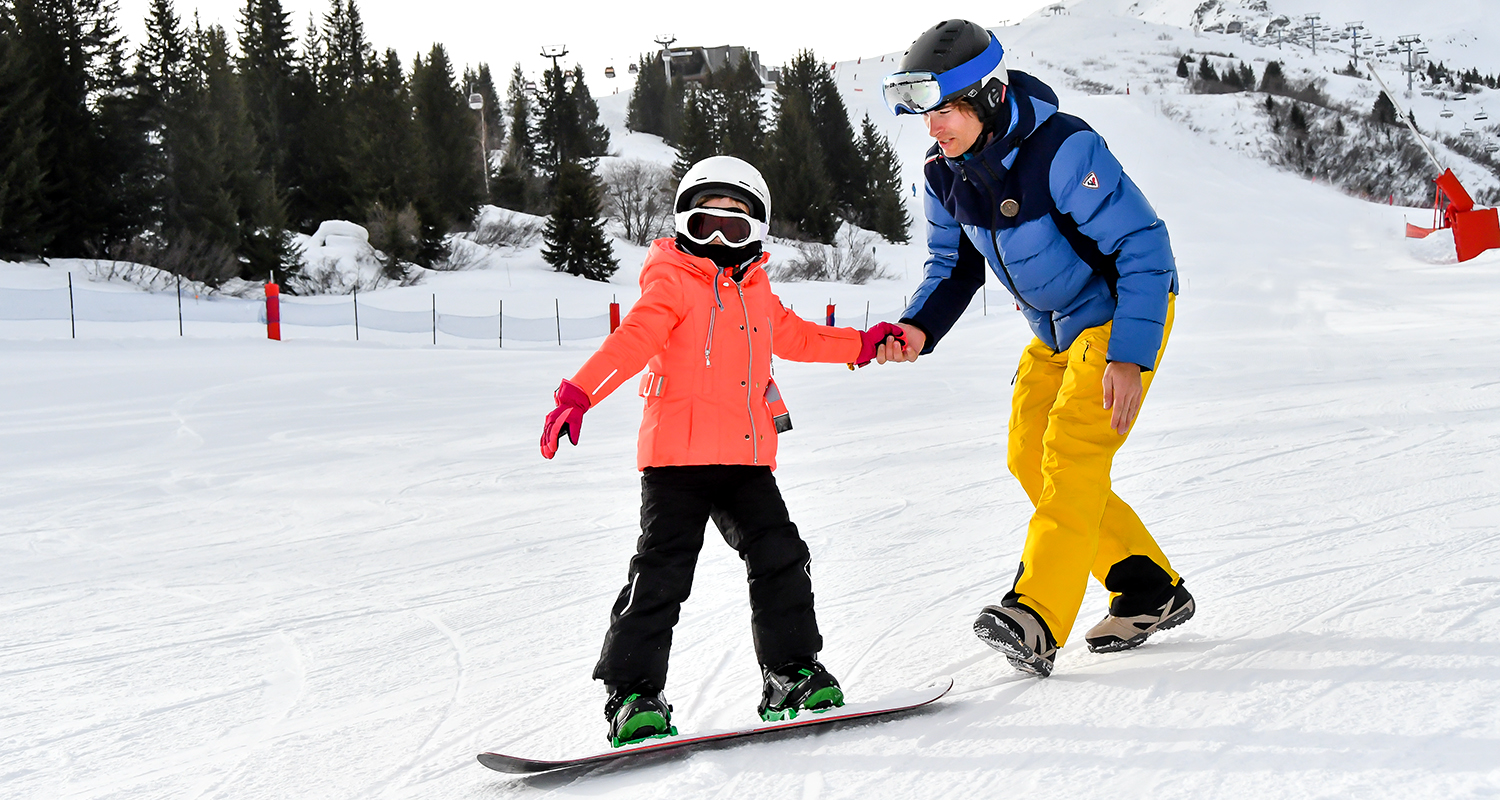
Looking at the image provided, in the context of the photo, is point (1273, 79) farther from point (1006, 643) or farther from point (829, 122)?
point (1006, 643)

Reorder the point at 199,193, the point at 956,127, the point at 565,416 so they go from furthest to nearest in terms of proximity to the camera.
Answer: the point at 199,193 → the point at 956,127 → the point at 565,416

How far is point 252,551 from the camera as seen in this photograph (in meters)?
4.79

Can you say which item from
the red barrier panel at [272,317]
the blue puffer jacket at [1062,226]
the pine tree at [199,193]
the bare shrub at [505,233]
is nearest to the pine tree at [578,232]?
the bare shrub at [505,233]

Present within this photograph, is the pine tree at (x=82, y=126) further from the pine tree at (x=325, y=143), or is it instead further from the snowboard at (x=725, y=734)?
the snowboard at (x=725, y=734)

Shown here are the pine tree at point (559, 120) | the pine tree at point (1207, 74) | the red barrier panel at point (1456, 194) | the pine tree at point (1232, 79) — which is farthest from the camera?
the pine tree at point (1207, 74)

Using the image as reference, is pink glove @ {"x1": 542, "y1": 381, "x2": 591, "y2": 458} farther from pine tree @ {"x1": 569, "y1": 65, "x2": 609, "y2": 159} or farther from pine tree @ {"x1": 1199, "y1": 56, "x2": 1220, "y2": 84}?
pine tree @ {"x1": 1199, "y1": 56, "x2": 1220, "y2": 84}

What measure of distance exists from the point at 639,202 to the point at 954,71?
38299 mm

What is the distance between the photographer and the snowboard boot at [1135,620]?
9.21ft

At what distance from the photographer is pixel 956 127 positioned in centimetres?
266

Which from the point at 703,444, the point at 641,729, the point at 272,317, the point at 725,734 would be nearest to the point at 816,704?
the point at 725,734

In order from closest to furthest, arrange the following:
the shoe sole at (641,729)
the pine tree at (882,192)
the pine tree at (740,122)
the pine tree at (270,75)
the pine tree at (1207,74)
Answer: the shoe sole at (641,729) < the pine tree at (270,75) < the pine tree at (882,192) < the pine tree at (740,122) < the pine tree at (1207,74)

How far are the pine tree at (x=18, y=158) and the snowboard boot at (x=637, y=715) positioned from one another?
24.0m

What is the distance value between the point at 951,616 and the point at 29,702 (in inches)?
106

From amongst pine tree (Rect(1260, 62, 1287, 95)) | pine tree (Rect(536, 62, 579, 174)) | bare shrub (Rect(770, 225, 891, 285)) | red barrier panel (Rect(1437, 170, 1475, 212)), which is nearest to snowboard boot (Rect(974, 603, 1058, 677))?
red barrier panel (Rect(1437, 170, 1475, 212))
